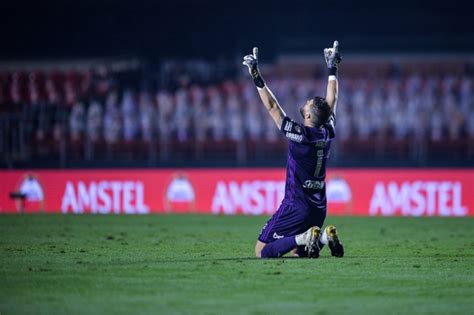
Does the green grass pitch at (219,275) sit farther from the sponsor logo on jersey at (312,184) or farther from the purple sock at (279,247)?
the sponsor logo on jersey at (312,184)

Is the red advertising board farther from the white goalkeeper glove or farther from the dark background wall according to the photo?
the white goalkeeper glove

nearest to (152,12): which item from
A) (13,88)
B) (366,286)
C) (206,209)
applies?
(13,88)

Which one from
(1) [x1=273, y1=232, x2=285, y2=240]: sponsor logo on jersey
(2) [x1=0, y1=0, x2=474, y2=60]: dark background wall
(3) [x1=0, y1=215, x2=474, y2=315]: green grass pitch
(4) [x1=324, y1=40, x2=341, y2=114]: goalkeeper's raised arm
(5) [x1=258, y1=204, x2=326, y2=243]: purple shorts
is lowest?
(3) [x1=0, y1=215, x2=474, y2=315]: green grass pitch

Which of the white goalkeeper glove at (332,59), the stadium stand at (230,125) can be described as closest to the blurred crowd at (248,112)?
the stadium stand at (230,125)

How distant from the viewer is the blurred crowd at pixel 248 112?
28.6 m

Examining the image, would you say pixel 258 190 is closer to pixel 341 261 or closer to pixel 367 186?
pixel 367 186

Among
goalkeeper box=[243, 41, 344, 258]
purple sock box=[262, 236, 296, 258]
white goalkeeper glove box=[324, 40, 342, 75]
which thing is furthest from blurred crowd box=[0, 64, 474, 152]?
goalkeeper box=[243, 41, 344, 258]

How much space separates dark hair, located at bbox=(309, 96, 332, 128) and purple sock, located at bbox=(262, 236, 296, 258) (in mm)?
1557

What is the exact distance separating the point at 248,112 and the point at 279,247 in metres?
16.5

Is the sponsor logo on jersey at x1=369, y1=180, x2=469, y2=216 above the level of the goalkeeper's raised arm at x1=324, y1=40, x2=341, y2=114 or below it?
below

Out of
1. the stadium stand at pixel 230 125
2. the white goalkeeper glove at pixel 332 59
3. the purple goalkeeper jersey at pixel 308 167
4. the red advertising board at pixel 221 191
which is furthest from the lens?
the stadium stand at pixel 230 125

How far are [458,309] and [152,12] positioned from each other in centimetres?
2982

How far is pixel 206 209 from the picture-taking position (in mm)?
28406

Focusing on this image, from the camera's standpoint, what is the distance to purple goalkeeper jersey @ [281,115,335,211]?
1301 centimetres
